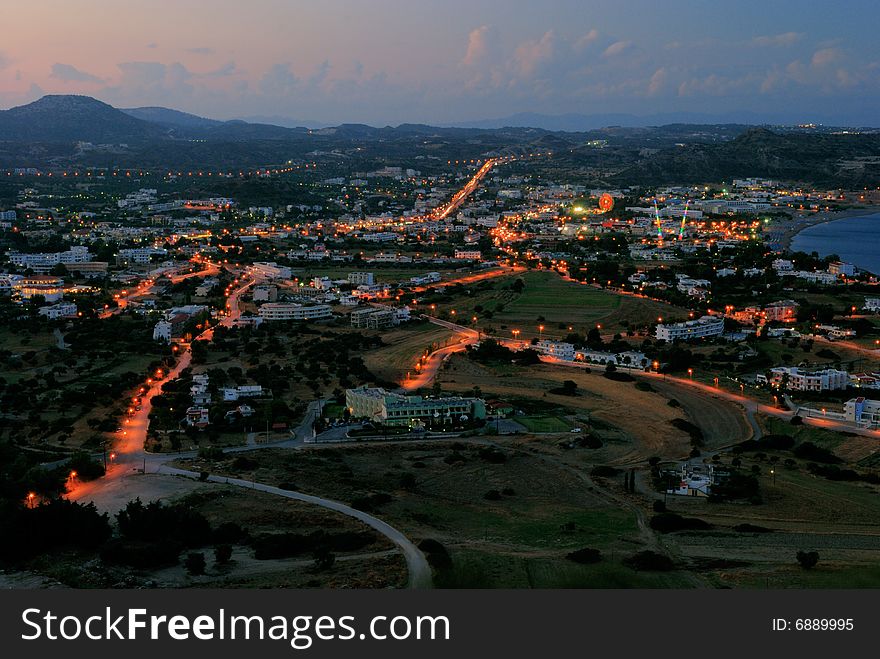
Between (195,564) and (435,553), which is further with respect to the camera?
(435,553)

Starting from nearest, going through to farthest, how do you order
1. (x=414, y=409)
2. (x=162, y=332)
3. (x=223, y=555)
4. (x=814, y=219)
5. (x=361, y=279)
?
(x=223, y=555), (x=414, y=409), (x=162, y=332), (x=361, y=279), (x=814, y=219)

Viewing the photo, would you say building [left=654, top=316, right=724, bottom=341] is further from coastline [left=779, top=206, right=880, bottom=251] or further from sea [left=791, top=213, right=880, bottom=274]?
coastline [left=779, top=206, right=880, bottom=251]

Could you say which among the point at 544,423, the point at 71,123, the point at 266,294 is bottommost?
the point at 544,423

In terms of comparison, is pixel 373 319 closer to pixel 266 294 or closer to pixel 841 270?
pixel 266 294

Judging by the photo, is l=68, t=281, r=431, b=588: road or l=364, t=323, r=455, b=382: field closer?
l=68, t=281, r=431, b=588: road

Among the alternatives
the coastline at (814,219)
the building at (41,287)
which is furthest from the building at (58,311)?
the coastline at (814,219)

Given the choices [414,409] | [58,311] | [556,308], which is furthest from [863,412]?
[58,311]

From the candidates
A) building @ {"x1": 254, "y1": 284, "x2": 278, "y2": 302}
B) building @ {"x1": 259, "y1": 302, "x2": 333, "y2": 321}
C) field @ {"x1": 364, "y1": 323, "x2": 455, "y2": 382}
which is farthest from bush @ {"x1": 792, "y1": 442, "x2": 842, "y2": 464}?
building @ {"x1": 254, "y1": 284, "x2": 278, "y2": 302}

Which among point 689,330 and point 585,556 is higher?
point 585,556
